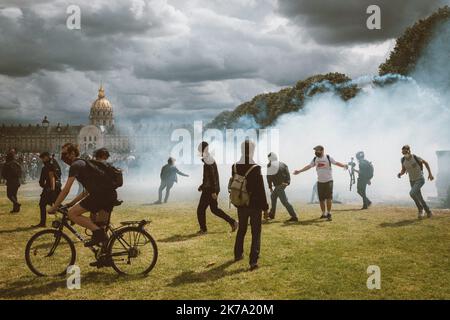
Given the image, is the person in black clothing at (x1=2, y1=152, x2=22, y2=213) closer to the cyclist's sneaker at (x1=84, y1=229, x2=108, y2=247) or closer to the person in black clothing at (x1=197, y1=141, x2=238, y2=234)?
the person in black clothing at (x1=197, y1=141, x2=238, y2=234)

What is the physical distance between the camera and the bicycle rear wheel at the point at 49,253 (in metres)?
7.46

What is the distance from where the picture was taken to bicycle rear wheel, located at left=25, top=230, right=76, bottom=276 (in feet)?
24.5

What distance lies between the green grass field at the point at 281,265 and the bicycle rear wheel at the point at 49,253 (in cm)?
24

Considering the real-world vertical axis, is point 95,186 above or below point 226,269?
above

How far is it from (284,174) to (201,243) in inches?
158

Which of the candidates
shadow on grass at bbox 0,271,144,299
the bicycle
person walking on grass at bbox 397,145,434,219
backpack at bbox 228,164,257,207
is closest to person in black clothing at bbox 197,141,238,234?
backpack at bbox 228,164,257,207

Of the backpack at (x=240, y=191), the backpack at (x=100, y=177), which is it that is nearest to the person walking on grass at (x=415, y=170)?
the backpack at (x=240, y=191)

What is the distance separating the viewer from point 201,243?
10320 millimetres

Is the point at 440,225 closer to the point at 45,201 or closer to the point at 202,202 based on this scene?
the point at 202,202

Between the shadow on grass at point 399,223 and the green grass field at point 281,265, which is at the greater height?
the shadow on grass at point 399,223

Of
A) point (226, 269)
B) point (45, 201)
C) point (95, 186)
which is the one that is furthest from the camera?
point (45, 201)

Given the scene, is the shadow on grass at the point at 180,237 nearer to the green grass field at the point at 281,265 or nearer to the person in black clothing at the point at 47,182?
the green grass field at the point at 281,265

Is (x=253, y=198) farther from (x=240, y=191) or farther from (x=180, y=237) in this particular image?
(x=180, y=237)
